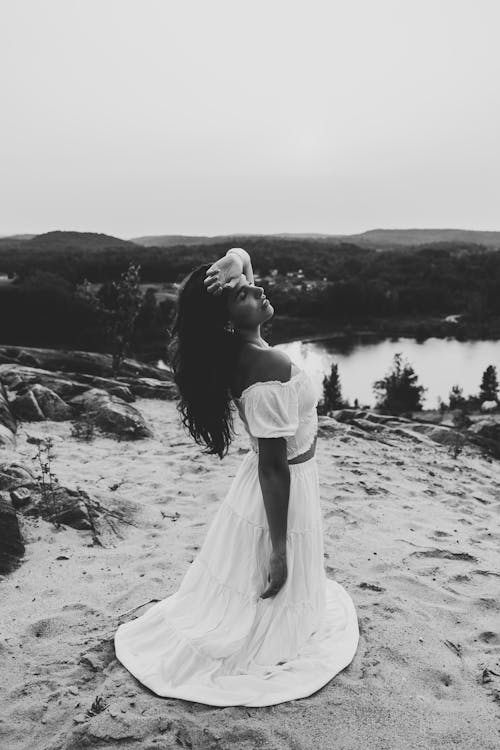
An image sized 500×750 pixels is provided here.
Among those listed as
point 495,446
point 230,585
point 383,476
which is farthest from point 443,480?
point 230,585

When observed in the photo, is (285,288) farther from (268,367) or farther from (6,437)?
(268,367)

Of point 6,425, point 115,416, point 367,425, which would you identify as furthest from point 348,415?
point 6,425

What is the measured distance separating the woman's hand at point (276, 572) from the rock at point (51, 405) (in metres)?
5.33

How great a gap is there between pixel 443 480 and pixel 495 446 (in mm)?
1777

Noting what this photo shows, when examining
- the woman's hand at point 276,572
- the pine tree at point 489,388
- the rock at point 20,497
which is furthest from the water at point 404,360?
the woman's hand at point 276,572

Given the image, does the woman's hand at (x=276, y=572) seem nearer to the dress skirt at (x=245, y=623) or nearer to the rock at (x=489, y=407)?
the dress skirt at (x=245, y=623)

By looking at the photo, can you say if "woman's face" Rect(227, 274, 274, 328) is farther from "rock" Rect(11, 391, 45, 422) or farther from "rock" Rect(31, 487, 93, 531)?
"rock" Rect(11, 391, 45, 422)

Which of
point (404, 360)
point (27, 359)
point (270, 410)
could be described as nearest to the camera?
point (270, 410)

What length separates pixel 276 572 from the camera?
229 cm

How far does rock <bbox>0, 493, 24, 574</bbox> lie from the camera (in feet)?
11.3

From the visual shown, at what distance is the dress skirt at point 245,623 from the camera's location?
230 centimetres

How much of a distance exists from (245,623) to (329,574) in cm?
129

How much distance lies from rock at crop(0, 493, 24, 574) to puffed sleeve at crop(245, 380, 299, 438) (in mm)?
2257

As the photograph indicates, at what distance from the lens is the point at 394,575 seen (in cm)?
350
